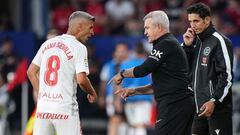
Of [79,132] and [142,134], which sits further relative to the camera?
[142,134]

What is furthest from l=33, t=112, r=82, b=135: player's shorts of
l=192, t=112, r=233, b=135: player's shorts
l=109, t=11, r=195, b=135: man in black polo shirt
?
l=192, t=112, r=233, b=135: player's shorts

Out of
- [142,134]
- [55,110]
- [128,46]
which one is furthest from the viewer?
[128,46]

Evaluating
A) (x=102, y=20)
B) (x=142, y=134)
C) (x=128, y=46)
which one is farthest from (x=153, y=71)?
(x=102, y=20)

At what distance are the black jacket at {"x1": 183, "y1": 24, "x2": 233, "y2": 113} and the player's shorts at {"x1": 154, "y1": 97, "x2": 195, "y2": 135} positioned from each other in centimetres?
21

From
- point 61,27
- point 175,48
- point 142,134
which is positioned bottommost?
point 142,134

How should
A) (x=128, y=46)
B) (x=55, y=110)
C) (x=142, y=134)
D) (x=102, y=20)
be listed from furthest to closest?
(x=102, y=20) → (x=128, y=46) → (x=142, y=134) → (x=55, y=110)

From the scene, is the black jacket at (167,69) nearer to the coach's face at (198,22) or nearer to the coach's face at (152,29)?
the coach's face at (152,29)

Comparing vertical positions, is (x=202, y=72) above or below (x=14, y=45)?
below

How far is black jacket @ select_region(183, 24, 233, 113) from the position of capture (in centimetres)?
1074

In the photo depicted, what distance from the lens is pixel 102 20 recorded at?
21.0 meters

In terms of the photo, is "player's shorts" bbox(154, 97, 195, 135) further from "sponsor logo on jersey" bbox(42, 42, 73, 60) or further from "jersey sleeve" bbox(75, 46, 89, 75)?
"sponsor logo on jersey" bbox(42, 42, 73, 60)

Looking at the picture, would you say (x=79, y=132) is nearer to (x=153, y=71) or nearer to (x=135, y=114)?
(x=153, y=71)

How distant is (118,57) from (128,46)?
1.77 meters

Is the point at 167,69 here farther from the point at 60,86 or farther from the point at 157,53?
the point at 60,86
